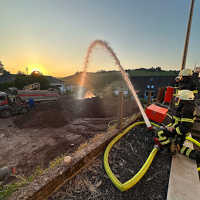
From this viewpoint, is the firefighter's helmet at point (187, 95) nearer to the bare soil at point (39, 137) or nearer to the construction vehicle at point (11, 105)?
the bare soil at point (39, 137)

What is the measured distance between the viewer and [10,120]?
1116cm

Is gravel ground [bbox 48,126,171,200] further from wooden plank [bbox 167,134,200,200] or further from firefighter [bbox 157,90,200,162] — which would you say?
firefighter [bbox 157,90,200,162]

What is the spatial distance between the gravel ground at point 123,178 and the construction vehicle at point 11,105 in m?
13.7

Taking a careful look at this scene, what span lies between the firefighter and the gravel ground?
445mm

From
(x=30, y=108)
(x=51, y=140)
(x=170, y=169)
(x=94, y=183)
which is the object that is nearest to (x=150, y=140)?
(x=170, y=169)

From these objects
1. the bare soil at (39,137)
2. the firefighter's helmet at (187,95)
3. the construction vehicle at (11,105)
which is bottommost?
the bare soil at (39,137)

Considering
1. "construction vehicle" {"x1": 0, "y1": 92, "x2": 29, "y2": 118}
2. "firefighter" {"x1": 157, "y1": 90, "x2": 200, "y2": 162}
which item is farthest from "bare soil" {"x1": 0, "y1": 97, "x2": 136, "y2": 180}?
"firefighter" {"x1": 157, "y1": 90, "x2": 200, "y2": 162}

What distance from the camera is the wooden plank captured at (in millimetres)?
1865

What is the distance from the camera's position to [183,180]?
2.16m

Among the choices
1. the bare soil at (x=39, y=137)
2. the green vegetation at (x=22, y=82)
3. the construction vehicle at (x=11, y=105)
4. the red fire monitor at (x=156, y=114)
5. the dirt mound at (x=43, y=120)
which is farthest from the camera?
the green vegetation at (x=22, y=82)

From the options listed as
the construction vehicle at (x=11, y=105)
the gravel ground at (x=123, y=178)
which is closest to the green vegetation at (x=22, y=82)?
the construction vehicle at (x=11, y=105)

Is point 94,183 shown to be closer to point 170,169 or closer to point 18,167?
point 170,169

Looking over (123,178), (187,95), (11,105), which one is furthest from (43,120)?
(187,95)

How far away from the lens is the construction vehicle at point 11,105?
11.2m
